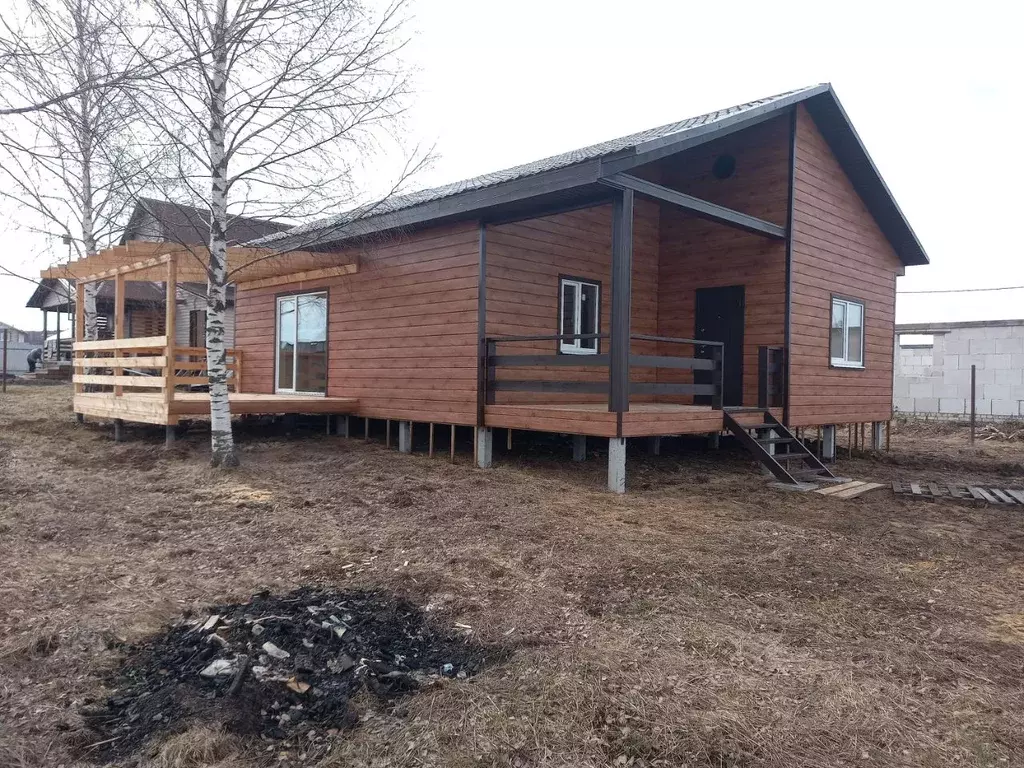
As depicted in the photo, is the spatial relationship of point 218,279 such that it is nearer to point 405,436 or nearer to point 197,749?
point 405,436

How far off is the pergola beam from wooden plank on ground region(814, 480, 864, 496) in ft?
11.1

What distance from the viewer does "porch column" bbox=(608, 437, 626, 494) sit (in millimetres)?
7520

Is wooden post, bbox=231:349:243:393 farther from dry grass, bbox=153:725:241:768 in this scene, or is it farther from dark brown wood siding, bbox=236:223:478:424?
dry grass, bbox=153:725:241:768

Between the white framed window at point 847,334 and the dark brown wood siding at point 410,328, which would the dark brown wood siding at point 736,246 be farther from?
the dark brown wood siding at point 410,328

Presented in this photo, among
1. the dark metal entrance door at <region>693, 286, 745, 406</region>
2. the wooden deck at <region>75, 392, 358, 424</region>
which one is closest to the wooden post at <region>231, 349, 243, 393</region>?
the wooden deck at <region>75, 392, 358, 424</region>

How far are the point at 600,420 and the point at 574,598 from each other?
334 cm

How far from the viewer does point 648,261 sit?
11.4m

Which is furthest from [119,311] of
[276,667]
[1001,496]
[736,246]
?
[1001,496]

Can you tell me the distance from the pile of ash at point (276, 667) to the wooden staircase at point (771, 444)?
5476 mm

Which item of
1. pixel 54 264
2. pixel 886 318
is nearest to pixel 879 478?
pixel 886 318

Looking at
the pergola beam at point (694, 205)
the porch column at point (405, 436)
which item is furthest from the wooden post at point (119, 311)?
the pergola beam at point (694, 205)

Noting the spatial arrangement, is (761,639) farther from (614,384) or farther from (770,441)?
(770,441)

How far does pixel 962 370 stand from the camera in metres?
19.5

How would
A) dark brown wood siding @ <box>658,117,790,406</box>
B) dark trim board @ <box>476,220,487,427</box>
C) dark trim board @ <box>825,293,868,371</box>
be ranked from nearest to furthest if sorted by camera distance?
dark trim board @ <box>476,220,487,427</box>, dark brown wood siding @ <box>658,117,790,406</box>, dark trim board @ <box>825,293,868,371</box>
